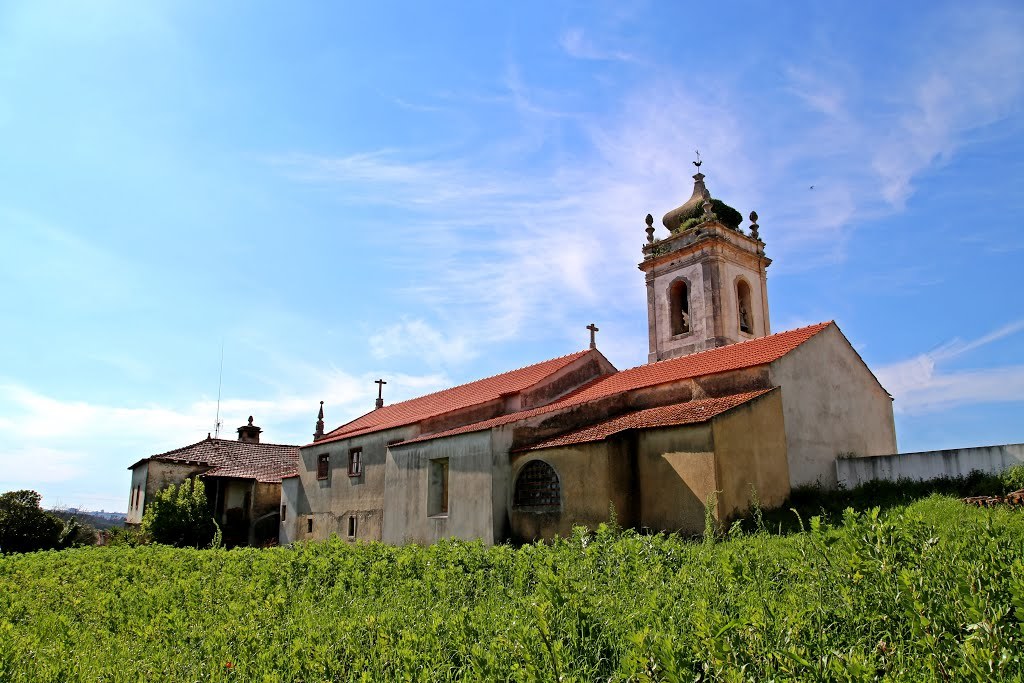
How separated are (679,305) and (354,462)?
1500 cm

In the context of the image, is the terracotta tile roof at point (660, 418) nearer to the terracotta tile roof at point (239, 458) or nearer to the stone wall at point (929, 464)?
the stone wall at point (929, 464)

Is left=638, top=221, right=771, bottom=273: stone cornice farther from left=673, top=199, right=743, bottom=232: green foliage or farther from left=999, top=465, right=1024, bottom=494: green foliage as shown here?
left=999, top=465, right=1024, bottom=494: green foliage

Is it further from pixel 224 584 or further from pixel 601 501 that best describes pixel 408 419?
pixel 224 584

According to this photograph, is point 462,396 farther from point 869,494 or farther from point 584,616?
point 584,616

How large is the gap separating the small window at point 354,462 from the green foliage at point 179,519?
737cm

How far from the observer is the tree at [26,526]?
102ft

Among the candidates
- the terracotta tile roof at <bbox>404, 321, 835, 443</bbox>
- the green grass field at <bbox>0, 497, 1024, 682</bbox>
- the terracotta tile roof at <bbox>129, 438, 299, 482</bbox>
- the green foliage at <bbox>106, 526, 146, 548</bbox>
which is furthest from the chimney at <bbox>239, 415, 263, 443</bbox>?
the green grass field at <bbox>0, 497, 1024, 682</bbox>

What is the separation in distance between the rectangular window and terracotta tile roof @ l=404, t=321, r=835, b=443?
0.90 metres

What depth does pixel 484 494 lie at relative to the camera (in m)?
18.7

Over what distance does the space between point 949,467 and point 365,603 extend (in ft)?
48.4

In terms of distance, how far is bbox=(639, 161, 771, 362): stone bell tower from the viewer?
27906 millimetres

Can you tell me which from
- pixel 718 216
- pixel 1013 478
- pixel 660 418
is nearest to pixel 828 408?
pixel 1013 478

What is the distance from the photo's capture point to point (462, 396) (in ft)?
89.2

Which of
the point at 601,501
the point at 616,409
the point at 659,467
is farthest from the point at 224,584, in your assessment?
the point at 616,409
